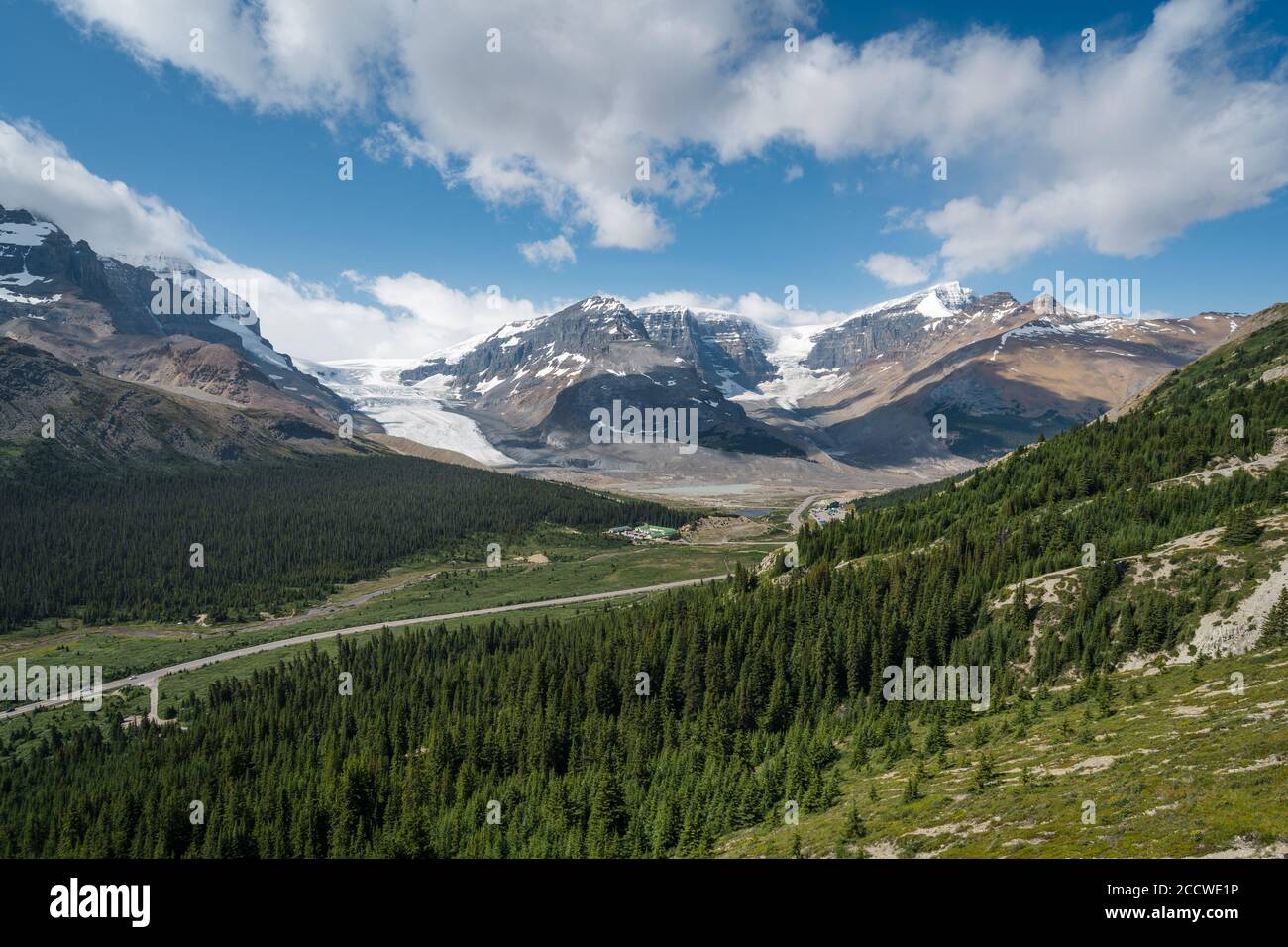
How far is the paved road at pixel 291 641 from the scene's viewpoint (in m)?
101

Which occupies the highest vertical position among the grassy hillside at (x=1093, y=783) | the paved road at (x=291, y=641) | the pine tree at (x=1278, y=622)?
the pine tree at (x=1278, y=622)

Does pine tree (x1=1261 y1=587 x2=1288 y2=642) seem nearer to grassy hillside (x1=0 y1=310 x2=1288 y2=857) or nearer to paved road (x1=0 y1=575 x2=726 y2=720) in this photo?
grassy hillside (x1=0 y1=310 x2=1288 y2=857)

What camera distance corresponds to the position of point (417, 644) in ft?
347

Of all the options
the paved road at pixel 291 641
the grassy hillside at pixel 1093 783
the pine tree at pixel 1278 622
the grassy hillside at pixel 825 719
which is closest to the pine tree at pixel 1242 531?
the grassy hillside at pixel 825 719

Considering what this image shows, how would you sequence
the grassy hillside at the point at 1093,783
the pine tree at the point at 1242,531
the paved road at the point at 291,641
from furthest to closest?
the paved road at the point at 291,641, the pine tree at the point at 1242,531, the grassy hillside at the point at 1093,783

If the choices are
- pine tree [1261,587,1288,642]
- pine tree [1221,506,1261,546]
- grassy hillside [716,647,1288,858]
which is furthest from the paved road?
pine tree [1261,587,1288,642]

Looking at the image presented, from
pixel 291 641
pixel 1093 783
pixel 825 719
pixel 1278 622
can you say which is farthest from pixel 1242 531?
pixel 291 641

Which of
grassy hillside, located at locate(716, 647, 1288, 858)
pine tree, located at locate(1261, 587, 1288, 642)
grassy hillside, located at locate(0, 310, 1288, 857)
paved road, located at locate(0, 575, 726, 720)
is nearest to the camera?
grassy hillside, located at locate(716, 647, 1288, 858)

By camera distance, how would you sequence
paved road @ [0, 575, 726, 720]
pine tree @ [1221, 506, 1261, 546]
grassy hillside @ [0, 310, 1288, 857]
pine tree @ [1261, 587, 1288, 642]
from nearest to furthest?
grassy hillside @ [0, 310, 1288, 857] < pine tree @ [1261, 587, 1288, 642] < pine tree @ [1221, 506, 1261, 546] < paved road @ [0, 575, 726, 720]

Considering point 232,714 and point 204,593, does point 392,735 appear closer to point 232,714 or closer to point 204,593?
point 232,714

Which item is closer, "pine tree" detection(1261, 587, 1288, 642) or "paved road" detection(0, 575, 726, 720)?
"pine tree" detection(1261, 587, 1288, 642)

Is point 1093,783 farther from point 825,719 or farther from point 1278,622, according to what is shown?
point 825,719

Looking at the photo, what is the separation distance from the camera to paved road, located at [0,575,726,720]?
331 feet

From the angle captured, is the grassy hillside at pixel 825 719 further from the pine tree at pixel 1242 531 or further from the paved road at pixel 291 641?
the paved road at pixel 291 641
